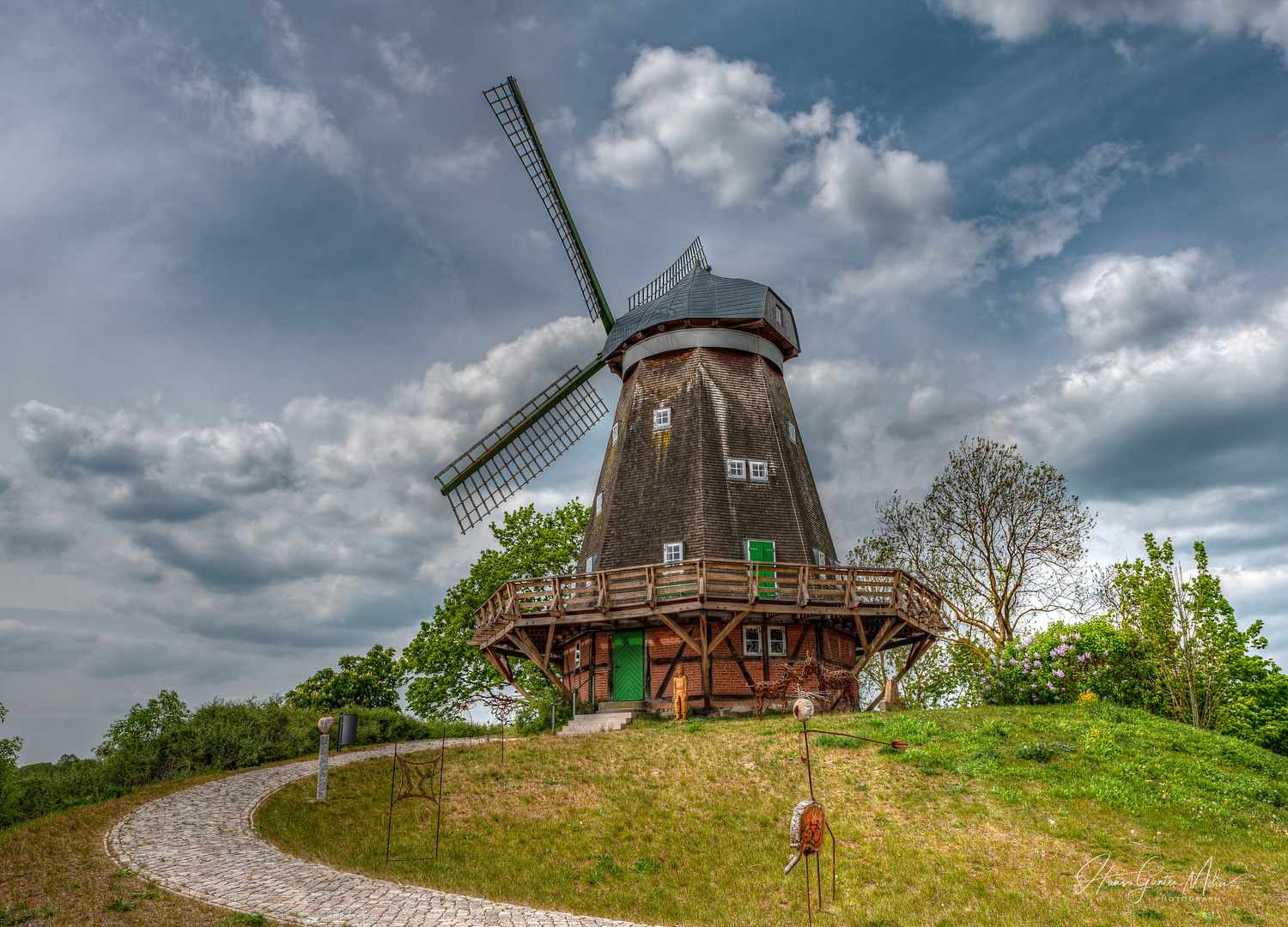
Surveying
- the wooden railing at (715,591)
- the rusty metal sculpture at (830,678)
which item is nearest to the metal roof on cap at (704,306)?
the wooden railing at (715,591)

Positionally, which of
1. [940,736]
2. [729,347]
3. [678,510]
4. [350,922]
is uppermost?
[729,347]

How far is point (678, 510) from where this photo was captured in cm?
2425

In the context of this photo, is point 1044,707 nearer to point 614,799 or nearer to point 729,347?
point 614,799

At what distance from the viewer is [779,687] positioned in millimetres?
20938

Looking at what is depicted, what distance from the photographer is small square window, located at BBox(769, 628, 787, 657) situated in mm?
23234

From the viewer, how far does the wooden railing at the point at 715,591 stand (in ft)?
69.5

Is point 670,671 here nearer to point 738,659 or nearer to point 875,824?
point 738,659

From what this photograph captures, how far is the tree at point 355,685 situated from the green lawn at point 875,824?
1510 centimetres

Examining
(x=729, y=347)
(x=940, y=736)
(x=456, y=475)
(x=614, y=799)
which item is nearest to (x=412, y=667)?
(x=456, y=475)

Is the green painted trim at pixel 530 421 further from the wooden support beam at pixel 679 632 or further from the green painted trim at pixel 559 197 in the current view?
the wooden support beam at pixel 679 632

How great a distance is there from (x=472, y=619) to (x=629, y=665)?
11904 millimetres

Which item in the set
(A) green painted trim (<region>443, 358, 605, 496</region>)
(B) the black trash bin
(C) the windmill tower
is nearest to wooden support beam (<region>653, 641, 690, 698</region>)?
(C) the windmill tower

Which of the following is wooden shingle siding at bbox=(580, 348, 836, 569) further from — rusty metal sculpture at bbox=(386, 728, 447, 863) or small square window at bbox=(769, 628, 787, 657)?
rusty metal sculpture at bbox=(386, 728, 447, 863)

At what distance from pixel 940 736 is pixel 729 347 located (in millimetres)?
14818
